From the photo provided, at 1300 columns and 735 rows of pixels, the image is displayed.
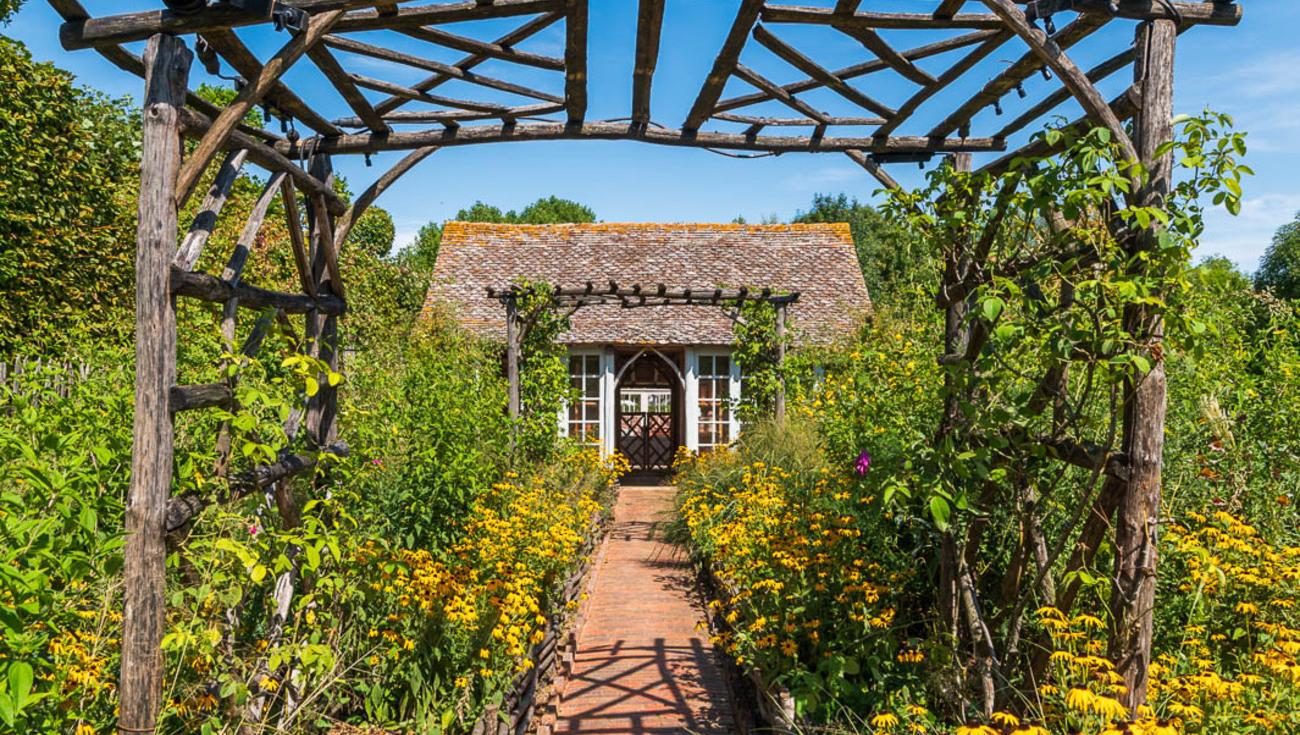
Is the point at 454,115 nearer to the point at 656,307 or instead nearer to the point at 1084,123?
the point at 1084,123

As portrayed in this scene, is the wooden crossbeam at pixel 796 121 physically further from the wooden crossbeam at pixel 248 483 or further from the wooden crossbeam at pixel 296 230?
the wooden crossbeam at pixel 248 483

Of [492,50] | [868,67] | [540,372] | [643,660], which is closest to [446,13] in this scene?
[492,50]

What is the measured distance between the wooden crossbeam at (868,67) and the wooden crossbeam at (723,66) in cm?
30

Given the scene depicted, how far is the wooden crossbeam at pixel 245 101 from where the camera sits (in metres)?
2.79

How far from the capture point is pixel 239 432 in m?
3.01

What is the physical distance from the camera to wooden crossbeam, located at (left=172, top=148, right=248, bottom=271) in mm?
2820

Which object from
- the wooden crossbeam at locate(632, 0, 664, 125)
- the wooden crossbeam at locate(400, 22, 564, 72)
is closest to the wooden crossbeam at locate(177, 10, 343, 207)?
the wooden crossbeam at locate(400, 22, 564, 72)

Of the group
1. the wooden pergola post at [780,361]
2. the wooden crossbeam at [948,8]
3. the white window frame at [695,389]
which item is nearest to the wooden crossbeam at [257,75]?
the wooden crossbeam at [948,8]

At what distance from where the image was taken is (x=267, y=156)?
3.49 meters

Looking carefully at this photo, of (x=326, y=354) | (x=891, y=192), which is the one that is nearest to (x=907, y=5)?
(x=891, y=192)

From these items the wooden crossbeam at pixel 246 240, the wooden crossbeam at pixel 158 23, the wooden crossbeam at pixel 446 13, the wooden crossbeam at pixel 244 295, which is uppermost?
the wooden crossbeam at pixel 446 13

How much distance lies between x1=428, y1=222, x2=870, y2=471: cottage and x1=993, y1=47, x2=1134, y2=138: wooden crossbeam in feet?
27.3

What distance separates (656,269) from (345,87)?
1115cm

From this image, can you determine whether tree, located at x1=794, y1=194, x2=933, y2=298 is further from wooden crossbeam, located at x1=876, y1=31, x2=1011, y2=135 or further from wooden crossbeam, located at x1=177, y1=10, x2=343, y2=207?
wooden crossbeam, located at x1=177, y1=10, x2=343, y2=207
